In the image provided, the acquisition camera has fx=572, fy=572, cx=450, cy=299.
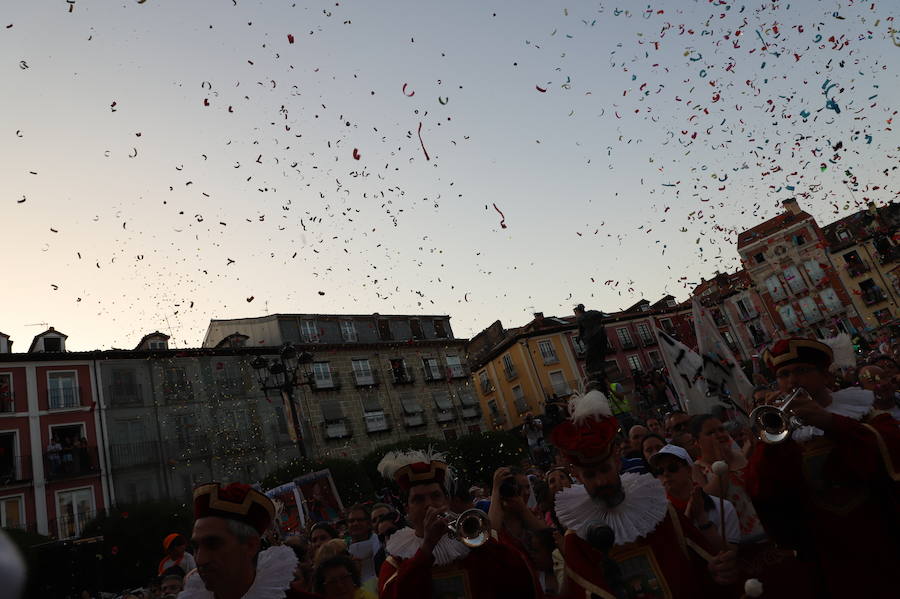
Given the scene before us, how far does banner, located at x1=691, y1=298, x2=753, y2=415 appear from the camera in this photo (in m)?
8.90

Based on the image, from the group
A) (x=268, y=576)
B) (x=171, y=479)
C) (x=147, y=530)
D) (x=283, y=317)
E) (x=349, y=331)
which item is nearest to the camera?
(x=268, y=576)

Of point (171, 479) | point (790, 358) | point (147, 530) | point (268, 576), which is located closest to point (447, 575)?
point (268, 576)

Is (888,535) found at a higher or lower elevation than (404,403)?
lower

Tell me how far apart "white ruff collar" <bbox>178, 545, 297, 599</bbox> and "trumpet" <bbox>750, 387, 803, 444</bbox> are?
2745 millimetres

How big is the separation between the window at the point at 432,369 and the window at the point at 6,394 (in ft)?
84.2

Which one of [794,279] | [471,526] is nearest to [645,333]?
[794,279]

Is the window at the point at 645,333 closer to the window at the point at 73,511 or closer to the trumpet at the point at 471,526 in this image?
Result: the window at the point at 73,511

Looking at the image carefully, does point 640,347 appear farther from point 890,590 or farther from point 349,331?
point 890,590

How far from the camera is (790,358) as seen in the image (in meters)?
3.60

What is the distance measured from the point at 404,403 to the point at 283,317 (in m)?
10.7

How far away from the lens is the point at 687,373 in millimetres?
9617

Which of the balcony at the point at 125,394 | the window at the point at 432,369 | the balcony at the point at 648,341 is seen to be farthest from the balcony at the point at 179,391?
A: the balcony at the point at 648,341

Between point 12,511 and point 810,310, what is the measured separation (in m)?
60.6

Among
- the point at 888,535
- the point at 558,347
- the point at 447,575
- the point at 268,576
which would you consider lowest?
the point at 888,535
